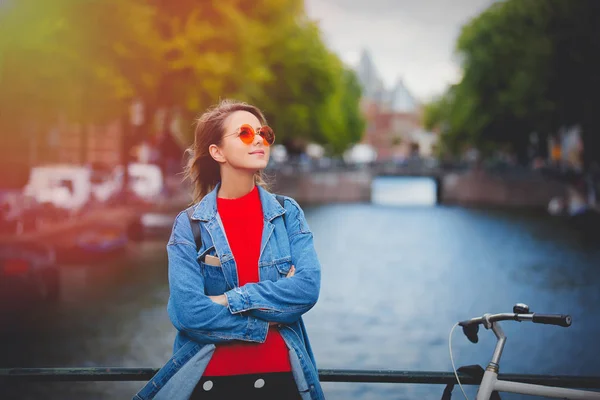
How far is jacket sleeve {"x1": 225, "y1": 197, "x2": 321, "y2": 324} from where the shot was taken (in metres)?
2.69

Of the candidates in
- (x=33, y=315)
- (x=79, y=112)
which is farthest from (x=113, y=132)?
(x=33, y=315)

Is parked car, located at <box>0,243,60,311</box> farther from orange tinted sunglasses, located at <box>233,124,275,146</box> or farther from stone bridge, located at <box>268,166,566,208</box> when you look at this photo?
stone bridge, located at <box>268,166,566,208</box>

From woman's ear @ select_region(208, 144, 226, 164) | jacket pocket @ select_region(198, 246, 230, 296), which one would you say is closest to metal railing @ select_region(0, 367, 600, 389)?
jacket pocket @ select_region(198, 246, 230, 296)

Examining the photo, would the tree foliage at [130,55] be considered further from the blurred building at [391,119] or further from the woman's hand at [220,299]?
the blurred building at [391,119]

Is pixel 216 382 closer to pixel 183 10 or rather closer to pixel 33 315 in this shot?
pixel 33 315

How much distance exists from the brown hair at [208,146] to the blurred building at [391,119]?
437 feet

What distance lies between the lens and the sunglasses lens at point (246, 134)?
282 cm

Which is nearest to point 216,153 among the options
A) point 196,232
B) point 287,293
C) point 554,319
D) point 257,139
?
point 257,139

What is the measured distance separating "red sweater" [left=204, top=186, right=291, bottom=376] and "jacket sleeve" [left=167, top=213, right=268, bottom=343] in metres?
0.04

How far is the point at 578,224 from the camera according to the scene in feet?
120

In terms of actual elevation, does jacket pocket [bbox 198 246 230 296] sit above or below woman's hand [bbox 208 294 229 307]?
above

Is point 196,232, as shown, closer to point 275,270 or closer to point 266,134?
point 275,270

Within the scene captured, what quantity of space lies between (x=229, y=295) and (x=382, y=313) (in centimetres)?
1314

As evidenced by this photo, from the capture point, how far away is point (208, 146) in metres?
2.94
